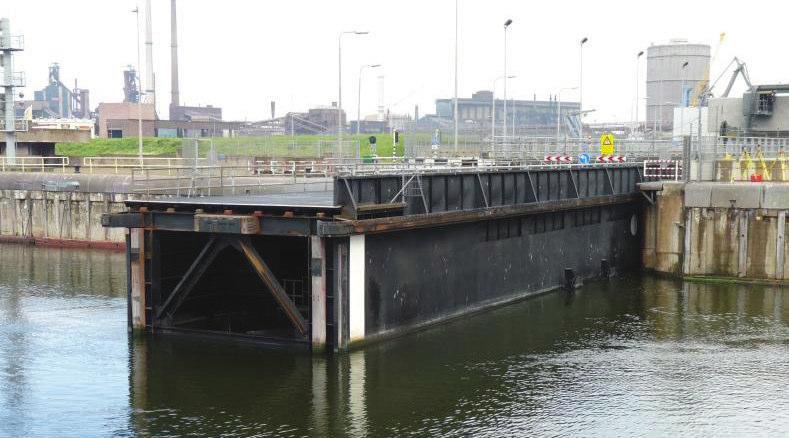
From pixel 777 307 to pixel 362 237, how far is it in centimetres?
1802

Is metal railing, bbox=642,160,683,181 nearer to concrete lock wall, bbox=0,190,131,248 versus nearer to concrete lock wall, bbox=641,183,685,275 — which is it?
concrete lock wall, bbox=641,183,685,275

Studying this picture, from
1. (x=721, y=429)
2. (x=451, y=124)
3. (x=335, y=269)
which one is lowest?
(x=721, y=429)

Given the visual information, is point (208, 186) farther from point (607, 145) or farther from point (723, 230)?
point (607, 145)

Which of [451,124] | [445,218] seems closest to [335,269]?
[445,218]

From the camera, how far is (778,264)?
43.0 m

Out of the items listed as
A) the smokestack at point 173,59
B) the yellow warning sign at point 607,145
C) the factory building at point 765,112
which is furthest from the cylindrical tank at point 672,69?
the yellow warning sign at point 607,145

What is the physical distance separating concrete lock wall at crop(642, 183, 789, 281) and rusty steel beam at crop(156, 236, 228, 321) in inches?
942

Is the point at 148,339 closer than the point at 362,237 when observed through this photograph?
No

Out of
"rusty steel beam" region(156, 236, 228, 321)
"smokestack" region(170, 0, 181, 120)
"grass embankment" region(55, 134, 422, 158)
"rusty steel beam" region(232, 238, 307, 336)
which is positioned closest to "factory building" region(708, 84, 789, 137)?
"grass embankment" region(55, 134, 422, 158)

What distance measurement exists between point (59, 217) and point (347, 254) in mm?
37884

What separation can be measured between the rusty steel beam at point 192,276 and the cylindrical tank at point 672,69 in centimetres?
12059

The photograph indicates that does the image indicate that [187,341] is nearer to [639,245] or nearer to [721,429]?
[721,429]

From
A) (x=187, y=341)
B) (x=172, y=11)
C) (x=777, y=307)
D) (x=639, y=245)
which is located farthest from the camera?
(x=172, y=11)

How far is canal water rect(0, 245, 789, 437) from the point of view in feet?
73.3
